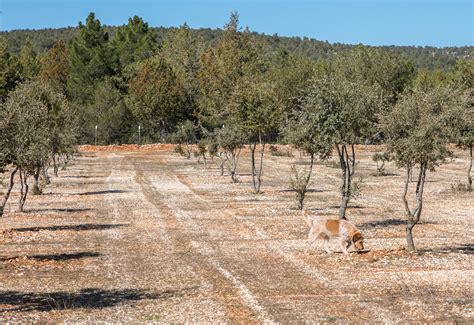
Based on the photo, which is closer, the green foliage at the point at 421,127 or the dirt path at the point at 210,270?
the dirt path at the point at 210,270

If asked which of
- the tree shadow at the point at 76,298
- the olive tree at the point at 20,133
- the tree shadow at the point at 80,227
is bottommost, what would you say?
the tree shadow at the point at 80,227

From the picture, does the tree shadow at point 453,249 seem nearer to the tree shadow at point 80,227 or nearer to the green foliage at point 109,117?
the tree shadow at point 80,227

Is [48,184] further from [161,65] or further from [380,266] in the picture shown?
[161,65]

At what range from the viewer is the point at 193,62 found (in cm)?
12775

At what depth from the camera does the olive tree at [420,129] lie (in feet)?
75.2

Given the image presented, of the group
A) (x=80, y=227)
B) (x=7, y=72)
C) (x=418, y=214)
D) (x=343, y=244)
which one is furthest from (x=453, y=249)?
(x=7, y=72)

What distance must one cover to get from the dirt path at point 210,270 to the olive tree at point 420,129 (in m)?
3.34

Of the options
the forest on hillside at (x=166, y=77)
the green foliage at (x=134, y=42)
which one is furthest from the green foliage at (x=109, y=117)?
the green foliage at (x=134, y=42)

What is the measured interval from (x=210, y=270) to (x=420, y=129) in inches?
325

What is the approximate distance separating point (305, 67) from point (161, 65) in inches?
937

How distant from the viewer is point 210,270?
21.9 meters

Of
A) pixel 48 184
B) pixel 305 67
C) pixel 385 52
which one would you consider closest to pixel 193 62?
pixel 305 67

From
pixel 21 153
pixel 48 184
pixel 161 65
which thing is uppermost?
pixel 161 65

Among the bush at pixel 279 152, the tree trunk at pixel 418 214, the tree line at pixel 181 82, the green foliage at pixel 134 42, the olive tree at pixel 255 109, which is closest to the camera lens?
the tree trunk at pixel 418 214
